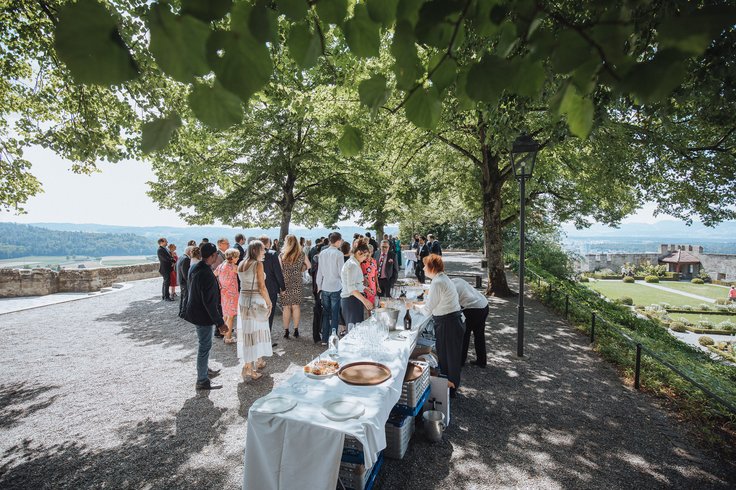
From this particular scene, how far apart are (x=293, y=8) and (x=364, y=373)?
3.38 m

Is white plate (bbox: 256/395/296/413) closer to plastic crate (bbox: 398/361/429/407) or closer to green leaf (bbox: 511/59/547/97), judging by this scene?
plastic crate (bbox: 398/361/429/407)

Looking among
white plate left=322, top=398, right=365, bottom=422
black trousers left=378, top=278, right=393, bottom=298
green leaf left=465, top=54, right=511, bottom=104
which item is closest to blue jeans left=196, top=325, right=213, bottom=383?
white plate left=322, top=398, right=365, bottom=422

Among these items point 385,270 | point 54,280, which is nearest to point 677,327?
point 385,270

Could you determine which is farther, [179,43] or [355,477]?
[355,477]

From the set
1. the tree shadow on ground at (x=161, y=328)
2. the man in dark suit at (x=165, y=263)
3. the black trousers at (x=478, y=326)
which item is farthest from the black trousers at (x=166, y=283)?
the black trousers at (x=478, y=326)

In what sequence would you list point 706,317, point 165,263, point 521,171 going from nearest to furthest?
point 521,171 → point 165,263 → point 706,317

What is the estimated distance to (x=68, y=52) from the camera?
0.87 m

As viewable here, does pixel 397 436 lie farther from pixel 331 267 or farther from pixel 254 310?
pixel 331 267

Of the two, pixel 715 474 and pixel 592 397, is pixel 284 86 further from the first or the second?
pixel 715 474

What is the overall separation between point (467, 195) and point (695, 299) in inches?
2241

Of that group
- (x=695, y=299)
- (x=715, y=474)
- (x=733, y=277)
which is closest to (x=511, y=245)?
(x=715, y=474)

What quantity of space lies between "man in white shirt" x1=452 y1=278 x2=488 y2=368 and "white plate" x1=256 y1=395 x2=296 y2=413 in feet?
12.1

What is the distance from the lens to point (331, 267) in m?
7.27

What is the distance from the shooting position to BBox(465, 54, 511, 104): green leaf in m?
1.30
